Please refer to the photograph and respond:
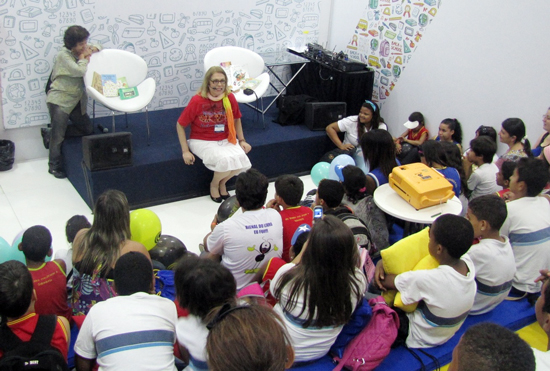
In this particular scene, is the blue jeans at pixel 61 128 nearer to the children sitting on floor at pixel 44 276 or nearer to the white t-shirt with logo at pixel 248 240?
the children sitting on floor at pixel 44 276

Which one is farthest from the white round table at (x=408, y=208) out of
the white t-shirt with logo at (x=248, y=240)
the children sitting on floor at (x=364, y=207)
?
the white t-shirt with logo at (x=248, y=240)

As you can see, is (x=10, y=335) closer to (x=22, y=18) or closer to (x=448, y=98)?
(x=22, y=18)

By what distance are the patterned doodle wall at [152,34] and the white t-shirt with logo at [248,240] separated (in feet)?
10.4

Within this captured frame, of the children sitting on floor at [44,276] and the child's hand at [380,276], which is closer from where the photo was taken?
the children sitting on floor at [44,276]

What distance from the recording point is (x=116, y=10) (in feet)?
16.3

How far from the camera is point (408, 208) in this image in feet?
10.4

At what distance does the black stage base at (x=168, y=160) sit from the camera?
14.2 ft

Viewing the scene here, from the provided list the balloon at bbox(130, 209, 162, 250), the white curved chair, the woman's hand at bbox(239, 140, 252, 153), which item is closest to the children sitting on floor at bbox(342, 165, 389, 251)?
the balloon at bbox(130, 209, 162, 250)

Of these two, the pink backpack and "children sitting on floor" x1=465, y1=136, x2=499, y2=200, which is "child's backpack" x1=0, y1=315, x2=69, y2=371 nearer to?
the pink backpack

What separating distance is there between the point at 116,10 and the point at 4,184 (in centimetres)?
200

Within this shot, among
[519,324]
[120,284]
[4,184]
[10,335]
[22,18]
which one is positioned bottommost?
[4,184]

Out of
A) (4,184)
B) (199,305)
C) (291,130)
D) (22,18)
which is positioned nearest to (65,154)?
(4,184)

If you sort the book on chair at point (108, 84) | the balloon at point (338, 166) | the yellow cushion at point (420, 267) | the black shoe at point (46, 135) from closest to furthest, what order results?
the yellow cushion at point (420, 267) < the balloon at point (338, 166) < the book on chair at point (108, 84) < the black shoe at point (46, 135)

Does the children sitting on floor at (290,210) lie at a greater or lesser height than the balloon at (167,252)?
greater
